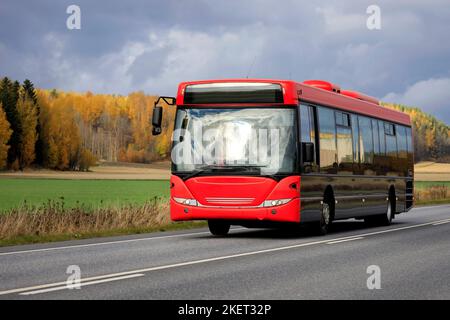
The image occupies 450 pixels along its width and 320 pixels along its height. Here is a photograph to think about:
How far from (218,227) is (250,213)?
2256 millimetres

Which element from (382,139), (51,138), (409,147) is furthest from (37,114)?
(382,139)

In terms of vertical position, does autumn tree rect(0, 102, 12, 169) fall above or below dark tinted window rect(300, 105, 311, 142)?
above

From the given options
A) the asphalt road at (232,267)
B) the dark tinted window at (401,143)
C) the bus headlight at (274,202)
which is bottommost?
the asphalt road at (232,267)

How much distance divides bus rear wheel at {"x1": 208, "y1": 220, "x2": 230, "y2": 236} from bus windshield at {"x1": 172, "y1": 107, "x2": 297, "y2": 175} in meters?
2.01

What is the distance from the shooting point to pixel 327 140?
2020 cm

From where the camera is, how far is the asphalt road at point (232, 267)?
9.88 m

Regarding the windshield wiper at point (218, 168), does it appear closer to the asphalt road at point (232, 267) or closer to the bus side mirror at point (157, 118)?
the bus side mirror at point (157, 118)

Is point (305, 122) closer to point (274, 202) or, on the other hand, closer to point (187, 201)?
point (274, 202)

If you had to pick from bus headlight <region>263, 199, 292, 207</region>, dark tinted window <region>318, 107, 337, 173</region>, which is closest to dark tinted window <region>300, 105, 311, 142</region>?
dark tinted window <region>318, 107, 337, 173</region>

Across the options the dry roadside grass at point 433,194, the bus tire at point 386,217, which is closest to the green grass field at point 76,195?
the bus tire at point 386,217

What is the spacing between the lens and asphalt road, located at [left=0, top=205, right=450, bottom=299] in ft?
32.4

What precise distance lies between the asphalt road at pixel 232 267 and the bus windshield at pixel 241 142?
153 cm

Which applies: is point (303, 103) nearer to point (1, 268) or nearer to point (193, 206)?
point (193, 206)

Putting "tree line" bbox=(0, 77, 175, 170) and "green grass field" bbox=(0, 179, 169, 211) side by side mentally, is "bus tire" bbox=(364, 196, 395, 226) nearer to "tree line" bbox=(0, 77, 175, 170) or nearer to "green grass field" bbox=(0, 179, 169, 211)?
"green grass field" bbox=(0, 179, 169, 211)
